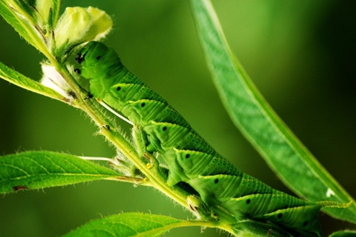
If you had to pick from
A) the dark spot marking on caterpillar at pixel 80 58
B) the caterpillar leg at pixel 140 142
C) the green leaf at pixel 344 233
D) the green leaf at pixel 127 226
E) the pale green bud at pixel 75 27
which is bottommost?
the green leaf at pixel 127 226

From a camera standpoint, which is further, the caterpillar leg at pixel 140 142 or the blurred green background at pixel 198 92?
the blurred green background at pixel 198 92

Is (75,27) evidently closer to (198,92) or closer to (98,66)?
(98,66)

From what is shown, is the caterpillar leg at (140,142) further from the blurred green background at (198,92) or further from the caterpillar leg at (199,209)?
the blurred green background at (198,92)

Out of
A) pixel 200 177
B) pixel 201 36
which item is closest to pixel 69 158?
pixel 200 177

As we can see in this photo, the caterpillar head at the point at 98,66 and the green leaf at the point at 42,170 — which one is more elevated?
the caterpillar head at the point at 98,66

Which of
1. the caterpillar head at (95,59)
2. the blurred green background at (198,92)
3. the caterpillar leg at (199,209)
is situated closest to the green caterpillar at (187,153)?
the caterpillar head at (95,59)

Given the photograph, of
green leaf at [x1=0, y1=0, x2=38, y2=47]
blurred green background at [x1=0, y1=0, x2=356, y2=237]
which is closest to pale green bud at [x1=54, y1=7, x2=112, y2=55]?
green leaf at [x1=0, y1=0, x2=38, y2=47]
